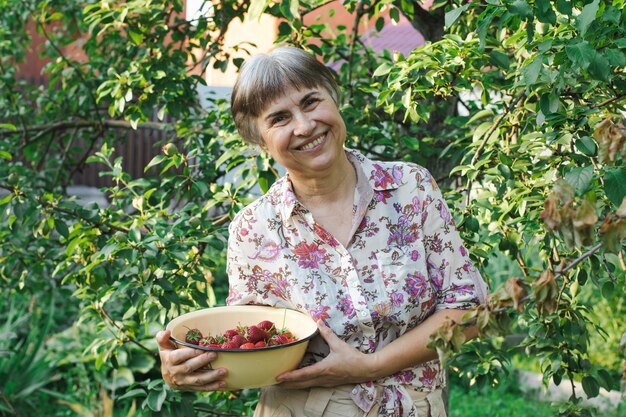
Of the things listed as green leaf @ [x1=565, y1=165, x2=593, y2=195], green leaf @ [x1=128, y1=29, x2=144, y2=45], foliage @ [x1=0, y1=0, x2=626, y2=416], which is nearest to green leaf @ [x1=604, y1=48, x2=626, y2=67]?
foliage @ [x1=0, y1=0, x2=626, y2=416]

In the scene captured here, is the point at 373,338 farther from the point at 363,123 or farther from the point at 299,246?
the point at 363,123

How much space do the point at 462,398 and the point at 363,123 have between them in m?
2.22

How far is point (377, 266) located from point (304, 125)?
1.22ft

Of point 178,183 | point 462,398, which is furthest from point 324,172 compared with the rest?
point 462,398

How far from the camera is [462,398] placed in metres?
4.78

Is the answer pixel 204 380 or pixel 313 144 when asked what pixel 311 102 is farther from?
pixel 204 380

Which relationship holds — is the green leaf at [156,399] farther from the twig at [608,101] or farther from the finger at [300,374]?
the twig at [608,101]

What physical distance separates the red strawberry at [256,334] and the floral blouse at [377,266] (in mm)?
120

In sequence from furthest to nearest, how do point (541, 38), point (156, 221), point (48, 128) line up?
1. point (48, 128)
2. point (156, 221)
3. point (541, 38)

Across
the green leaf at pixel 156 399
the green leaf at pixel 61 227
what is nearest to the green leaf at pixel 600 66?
the green leaf at pixel 156 399

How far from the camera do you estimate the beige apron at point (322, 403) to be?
1.99 m

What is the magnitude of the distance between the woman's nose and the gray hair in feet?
0.24

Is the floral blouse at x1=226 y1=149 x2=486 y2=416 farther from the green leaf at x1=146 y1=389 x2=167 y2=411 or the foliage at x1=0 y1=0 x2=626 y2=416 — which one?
the green leaf at x1=146 y1=389 x2=167 y2=411

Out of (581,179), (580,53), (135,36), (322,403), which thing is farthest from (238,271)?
(135,36)
